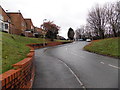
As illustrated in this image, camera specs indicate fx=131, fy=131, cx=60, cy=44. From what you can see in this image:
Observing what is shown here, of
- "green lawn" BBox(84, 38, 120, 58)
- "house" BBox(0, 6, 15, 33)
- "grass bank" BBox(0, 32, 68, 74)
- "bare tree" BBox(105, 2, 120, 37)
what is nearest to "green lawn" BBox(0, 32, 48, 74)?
"grass bank" BBox(0, 32, 68, 74)

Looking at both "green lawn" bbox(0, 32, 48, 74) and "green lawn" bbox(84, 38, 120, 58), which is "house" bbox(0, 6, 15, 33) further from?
"green lawn" bbox(0, 32, 48, 74)

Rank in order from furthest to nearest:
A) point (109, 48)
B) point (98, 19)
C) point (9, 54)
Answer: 1. point (98, 19)
2. point (109, 48)
3. point (9, 54)

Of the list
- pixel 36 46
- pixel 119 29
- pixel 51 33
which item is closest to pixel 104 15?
pixel 119 29

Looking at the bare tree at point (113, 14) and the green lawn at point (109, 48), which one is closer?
the green lawn at point (109, 48)

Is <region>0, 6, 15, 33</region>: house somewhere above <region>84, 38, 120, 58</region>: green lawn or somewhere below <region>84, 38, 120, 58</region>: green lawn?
above

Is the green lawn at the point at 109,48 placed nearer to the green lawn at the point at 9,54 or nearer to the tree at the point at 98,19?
the green lawn at the point at 9,54

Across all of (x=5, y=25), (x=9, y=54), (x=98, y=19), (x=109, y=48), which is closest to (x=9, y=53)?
(x=9, y=54)

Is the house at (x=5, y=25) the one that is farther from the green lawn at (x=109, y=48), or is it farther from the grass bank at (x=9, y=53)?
the grass bank at (x=9, y=53)

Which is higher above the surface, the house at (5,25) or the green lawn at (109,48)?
the house at (5,25)

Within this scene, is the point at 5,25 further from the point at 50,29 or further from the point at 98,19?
the point at 98,19

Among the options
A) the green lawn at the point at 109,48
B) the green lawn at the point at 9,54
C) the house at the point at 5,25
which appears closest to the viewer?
the green lawn at the point at 9,54

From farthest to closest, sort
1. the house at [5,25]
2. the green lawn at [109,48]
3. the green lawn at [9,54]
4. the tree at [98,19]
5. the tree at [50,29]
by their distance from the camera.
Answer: the tree at [50,29] → the tree at [98,19] → the house at [5,25] → the green lawn at [109,48] → the green lawn at [9,54]

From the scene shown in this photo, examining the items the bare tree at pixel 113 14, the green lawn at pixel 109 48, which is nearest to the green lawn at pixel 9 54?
the green lawn at pixel 109 48

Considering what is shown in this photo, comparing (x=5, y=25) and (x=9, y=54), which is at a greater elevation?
(x=5, y=25)
